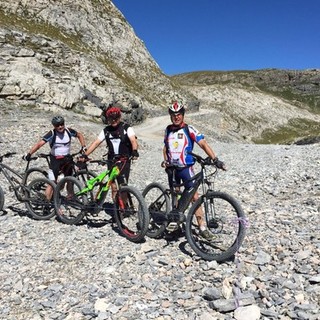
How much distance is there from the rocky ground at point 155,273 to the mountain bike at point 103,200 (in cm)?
35

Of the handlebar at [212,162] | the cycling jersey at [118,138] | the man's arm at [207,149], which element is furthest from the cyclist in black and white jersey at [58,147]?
the handlebar at [212,162]

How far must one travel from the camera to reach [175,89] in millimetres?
81188

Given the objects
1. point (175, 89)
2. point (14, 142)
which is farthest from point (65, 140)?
point (175, 89)

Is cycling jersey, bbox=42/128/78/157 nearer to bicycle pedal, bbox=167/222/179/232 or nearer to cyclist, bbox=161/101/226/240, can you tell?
cyclist, bbox=161/101/226/240

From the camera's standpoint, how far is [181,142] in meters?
8.58

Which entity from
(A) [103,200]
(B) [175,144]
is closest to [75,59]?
(A) [103,200]

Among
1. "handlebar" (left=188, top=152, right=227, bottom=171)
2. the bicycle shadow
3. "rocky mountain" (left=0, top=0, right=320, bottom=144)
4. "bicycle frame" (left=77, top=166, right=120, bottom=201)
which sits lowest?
the bicycle shadow

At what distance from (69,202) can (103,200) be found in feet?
3.62

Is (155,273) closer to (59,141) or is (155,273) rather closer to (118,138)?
(118,138)

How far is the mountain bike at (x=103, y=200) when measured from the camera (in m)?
8.86

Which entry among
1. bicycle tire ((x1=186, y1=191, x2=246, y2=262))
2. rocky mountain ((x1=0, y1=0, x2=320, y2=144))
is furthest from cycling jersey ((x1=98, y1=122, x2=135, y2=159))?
rocky mountain ((x1=0, y1=0, x2=320, y2=144))

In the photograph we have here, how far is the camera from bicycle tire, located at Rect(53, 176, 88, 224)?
1007 cm

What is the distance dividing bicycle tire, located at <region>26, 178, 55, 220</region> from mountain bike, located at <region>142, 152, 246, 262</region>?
11.3ft

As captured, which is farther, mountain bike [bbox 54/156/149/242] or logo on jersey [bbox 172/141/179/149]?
mountain bike [bbox 54/156/149/242]
